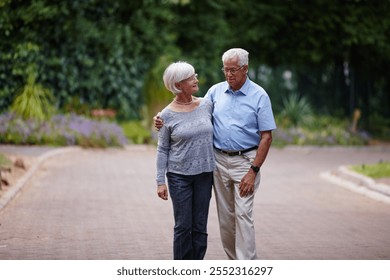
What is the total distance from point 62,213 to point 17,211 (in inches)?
22.5

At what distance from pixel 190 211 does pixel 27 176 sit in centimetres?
791

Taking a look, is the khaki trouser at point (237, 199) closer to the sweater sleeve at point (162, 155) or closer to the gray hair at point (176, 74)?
the sweater sleeve at point (162, 155)

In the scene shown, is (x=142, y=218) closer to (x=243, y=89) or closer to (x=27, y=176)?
(x=27, y=176)

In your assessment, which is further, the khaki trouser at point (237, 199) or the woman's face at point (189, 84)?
the khaki trouser at point (237, 199)

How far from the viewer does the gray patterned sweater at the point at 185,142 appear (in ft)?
22.8

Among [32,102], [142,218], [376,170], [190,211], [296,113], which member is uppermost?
[190,211]

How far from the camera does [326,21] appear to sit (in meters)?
26.5

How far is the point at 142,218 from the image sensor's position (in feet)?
36.2

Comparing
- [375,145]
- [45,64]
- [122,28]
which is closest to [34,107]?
[45,64]

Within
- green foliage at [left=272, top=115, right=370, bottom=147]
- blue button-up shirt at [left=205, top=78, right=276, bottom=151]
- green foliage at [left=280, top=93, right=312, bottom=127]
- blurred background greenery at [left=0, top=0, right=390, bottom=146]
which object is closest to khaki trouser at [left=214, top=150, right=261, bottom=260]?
blue button-up shirt at [left=205, top=78, right=276, bottom=151]


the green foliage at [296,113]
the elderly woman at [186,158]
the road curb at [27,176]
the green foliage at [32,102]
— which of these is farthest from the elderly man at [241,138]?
the green foliage at [296,113]

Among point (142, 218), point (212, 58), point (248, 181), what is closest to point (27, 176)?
point (142, 218)

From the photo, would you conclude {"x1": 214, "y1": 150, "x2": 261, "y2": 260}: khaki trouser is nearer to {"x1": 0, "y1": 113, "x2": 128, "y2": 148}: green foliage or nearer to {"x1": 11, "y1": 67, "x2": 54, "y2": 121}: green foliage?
{"x1": 0, "y1": 113, "x2": 128, "y2": 148}: green foliage

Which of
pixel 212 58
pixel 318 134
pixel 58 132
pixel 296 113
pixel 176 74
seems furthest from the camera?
pixel 212 58
